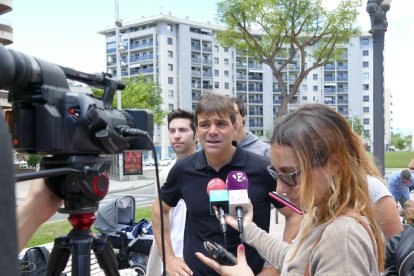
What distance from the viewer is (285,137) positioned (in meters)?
1.72

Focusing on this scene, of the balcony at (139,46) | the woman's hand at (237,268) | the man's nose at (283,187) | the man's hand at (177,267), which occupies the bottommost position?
the man's hand at (177,267)

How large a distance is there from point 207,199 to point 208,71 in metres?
79.9

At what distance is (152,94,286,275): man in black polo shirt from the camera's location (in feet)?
9.49

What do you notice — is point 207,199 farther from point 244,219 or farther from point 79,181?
point 79,181

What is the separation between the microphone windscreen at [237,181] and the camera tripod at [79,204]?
4.26 ft

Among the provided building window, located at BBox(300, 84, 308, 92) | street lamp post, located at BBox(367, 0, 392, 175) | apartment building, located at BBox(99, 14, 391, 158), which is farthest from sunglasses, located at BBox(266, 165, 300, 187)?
building window, located at BBox(300, 84, 308, 92)

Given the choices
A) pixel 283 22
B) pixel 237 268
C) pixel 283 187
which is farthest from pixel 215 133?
pixel 283 22

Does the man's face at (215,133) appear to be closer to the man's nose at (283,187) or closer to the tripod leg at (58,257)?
the man's nose at (283,187)

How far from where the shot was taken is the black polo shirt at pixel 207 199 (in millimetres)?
2873

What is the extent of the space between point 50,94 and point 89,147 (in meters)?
0.19

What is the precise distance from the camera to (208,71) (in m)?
81.9

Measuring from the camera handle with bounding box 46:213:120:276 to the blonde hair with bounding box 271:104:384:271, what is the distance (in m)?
0.64

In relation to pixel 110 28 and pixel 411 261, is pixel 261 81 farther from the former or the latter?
pixel 411 261

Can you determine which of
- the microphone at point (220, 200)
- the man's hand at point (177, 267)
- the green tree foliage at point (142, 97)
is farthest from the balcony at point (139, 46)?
the microphone at point (220, 200)
